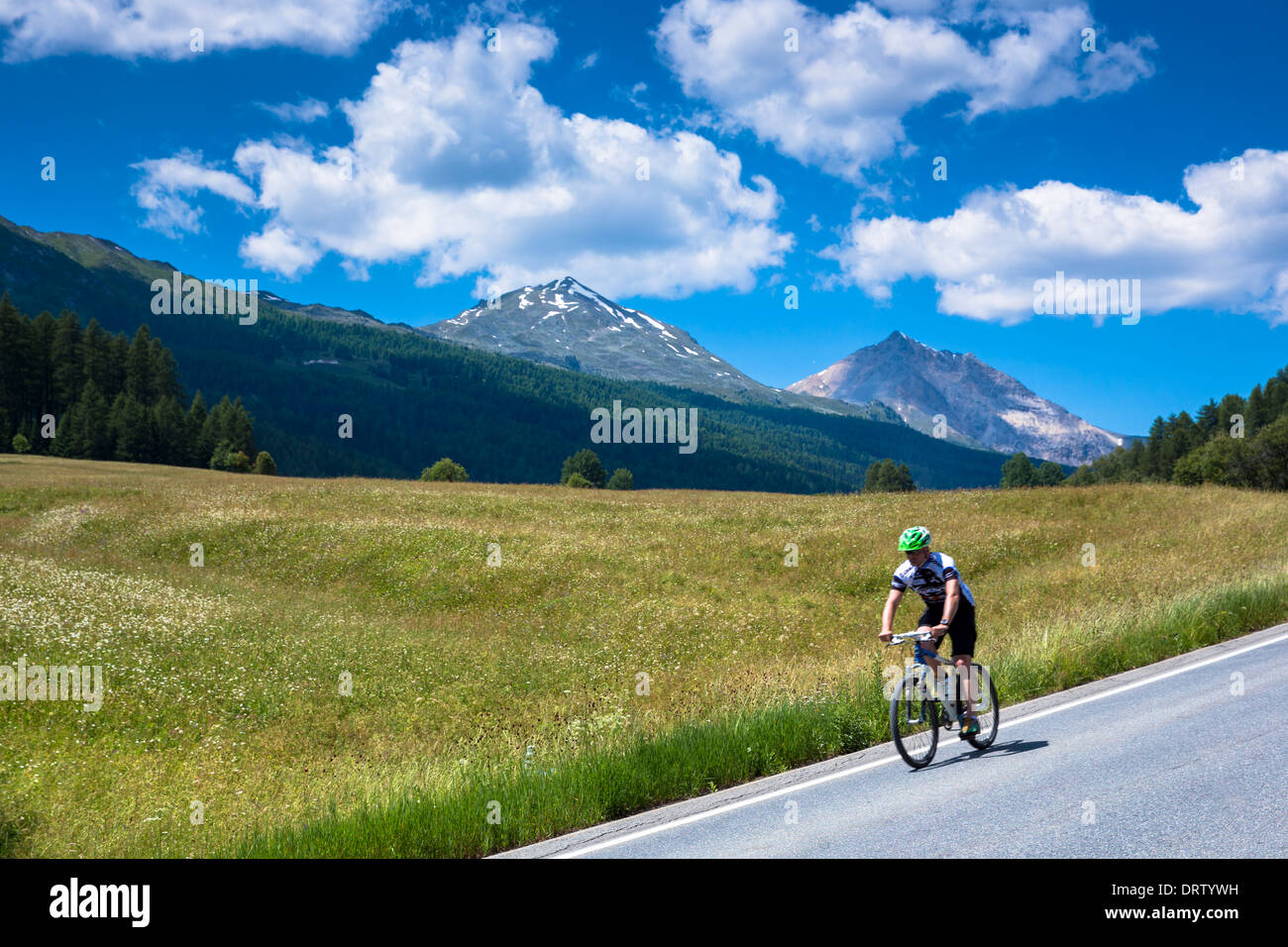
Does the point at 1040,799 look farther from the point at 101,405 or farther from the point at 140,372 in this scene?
the point at 140,372

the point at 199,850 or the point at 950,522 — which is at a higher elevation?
the point at 950,522

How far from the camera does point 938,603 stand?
924cm

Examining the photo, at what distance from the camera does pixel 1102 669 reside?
39.6 feet

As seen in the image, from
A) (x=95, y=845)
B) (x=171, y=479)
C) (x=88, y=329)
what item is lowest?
(x=95, y=845)

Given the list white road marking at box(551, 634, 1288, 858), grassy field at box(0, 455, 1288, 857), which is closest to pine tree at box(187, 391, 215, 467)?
grassy field at box(0, 455, 1288, 857)

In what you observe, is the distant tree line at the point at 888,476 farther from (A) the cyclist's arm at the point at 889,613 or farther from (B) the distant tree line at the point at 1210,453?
(A) the cyclist's arm at the point at 889,613

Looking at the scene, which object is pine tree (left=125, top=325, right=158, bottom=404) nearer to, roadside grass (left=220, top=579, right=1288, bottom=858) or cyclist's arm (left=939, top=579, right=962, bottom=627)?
roadside grass (left=220, top=579, right=1288, bottom=858)

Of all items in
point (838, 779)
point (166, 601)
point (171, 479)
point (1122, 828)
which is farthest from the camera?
point (171, 479)

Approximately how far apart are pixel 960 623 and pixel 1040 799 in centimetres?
266

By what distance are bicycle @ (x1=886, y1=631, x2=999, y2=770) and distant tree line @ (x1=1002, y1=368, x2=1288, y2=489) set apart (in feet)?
271

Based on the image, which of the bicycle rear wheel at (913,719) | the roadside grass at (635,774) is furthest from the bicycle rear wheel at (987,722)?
the roadside grass at (635,774)
